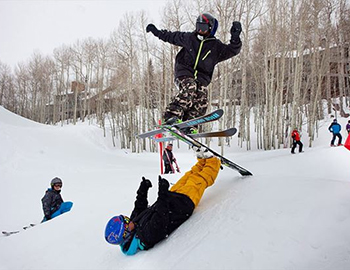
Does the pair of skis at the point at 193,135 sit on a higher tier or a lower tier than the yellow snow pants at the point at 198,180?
higher

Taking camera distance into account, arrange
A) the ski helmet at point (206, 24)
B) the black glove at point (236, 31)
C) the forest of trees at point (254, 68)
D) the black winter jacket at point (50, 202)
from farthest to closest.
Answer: the forest of trees at point (254, 68) < the black winter jacket at point (50, 202) < the ski helmet at point (206, 24) < the black glove at point (236, 31)

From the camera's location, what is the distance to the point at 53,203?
16.1ft

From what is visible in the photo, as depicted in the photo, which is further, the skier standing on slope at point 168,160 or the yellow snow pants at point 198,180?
the skier standing on slope at point 168,160

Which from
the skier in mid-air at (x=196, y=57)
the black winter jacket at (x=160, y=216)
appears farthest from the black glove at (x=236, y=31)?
the black winter jacket at (x=160, y=216)

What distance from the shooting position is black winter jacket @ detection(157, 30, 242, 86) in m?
3.22

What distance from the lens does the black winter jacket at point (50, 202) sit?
4785 mm

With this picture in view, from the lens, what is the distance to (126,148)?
23.0m

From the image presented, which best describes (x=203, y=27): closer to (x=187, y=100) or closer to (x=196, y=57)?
(x=196, y=57)

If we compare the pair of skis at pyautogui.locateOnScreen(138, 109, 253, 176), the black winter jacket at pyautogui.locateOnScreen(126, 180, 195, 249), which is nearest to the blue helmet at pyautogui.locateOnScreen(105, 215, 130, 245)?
the black winter jacket at pyautogui.locateOnScreen(126, 180, 195, 249)

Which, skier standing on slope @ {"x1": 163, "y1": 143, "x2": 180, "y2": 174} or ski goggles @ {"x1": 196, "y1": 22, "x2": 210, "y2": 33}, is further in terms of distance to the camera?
skier standing on slope @ {"x1": 163, "y1": 143, "x2": 180, "y2": 174}

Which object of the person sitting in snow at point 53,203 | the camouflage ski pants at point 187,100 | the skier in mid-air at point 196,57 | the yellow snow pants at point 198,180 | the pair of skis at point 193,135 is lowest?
the person sitting in snow at point 53,203

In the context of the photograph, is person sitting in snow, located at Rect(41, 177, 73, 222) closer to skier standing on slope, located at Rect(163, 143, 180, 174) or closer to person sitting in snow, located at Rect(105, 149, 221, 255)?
person sitting in snow, located at Rect(105, 149, 221, 255)

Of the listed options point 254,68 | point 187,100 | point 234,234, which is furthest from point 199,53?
point 254,68

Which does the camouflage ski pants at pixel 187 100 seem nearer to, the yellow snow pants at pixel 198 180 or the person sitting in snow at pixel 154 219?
the yellow snow pants at pixel 198 180
